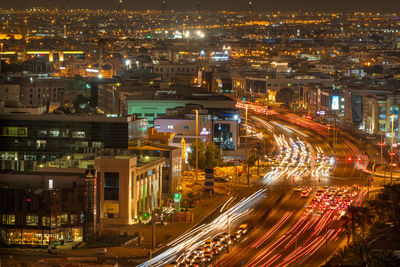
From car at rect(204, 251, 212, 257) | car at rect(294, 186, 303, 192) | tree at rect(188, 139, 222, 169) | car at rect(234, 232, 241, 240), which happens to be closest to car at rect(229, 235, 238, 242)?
car at rect(234, 232, 241, 240)

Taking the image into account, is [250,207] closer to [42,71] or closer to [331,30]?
[42,71]

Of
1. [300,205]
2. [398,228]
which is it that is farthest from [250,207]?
[398,228]

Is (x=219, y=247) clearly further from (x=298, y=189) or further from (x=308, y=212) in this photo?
(x=298, y=189)

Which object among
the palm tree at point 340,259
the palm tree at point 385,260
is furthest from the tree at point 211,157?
the palm tree at point 385,260

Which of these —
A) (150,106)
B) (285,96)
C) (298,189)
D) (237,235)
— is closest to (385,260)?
(237,235)

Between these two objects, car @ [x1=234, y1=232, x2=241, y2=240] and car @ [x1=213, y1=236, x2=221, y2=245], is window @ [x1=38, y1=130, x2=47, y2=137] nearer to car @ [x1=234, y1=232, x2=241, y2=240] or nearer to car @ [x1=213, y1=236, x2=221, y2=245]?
car @ [x1=234, y1=232, x2=241, y2=240]

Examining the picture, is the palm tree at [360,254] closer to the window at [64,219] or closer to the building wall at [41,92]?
the window at [64,219]
